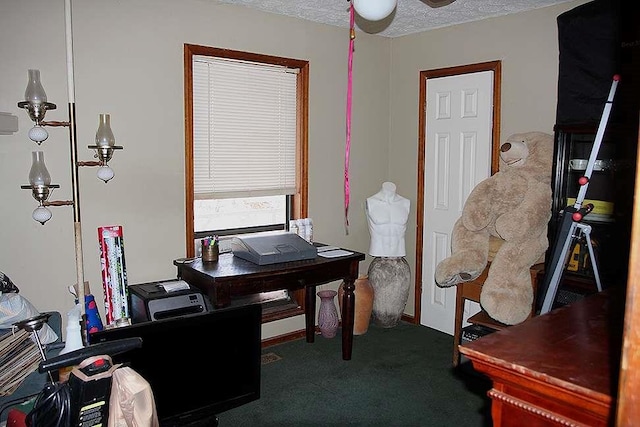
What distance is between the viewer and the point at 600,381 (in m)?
0.98

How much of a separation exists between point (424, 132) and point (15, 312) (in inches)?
123

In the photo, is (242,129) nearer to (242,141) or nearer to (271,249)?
(242,141)

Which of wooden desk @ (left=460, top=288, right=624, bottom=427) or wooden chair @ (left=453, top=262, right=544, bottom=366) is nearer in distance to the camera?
wooden desk @ (left=460, top=288, right=624, bottom=427)

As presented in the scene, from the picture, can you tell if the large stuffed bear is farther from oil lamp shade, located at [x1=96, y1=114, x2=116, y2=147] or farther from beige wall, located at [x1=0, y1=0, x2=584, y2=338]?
oil lamp shade, located at [x1=96, y1=114, x2=116, y2=147]

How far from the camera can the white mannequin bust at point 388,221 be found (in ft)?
13.9

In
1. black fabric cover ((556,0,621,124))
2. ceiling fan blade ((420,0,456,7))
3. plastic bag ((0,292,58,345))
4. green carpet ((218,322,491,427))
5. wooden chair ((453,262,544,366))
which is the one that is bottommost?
green carpet ((218,322,491,427))

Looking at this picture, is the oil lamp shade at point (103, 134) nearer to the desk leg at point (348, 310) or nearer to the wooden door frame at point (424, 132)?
the desk leg at point (348, 310)

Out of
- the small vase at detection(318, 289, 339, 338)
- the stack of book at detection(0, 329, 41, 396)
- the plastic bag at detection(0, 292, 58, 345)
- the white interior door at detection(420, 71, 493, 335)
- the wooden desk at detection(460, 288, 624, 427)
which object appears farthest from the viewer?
the small vase at detection(318, 289, 339, 338)

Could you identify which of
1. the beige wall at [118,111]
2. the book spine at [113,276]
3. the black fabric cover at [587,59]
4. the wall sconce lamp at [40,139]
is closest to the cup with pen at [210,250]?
the beige wall at [118,111]

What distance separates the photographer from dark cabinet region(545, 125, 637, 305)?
9.64 feet

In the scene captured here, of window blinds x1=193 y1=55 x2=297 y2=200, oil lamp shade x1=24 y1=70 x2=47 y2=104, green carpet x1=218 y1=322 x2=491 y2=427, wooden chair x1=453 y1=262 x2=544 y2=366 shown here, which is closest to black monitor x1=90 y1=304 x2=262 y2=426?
green carpet x1=218 y1=322 x2=491 y2=427

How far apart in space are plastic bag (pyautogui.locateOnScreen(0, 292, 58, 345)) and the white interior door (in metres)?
2.87

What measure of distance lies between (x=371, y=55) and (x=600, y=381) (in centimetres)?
375

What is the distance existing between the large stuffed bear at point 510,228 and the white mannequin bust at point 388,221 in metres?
0.71
